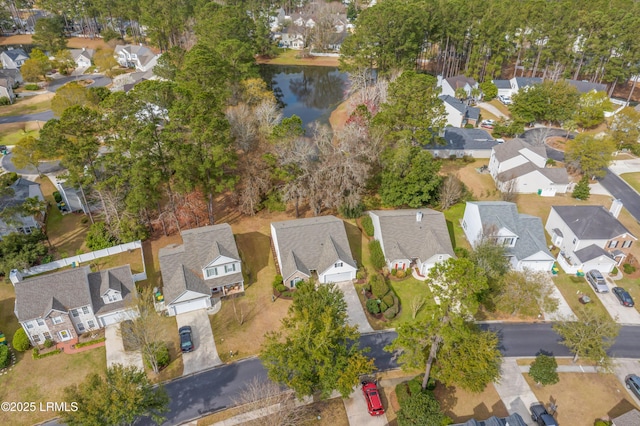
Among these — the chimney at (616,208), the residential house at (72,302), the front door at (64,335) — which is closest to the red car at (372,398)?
the residential house at (72,302)

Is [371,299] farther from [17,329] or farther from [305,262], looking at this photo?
[17,329]

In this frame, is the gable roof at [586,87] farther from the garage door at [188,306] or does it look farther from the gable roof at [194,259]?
the garage door at [188,306]

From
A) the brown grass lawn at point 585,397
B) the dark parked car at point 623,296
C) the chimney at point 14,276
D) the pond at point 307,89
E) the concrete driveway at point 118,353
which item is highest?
the pond at point 307,89

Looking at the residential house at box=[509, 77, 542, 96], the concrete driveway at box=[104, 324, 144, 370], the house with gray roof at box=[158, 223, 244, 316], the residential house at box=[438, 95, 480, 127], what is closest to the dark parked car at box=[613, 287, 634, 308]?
the house with gray roof at box=[158, 223, 244, 316]

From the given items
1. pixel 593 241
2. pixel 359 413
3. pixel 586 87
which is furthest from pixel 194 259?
pixel 586 87

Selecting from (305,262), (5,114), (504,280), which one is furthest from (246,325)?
(5,114)

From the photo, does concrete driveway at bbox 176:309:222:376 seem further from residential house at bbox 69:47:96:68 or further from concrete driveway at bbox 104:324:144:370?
residential house at bbox 69:47:96:68
